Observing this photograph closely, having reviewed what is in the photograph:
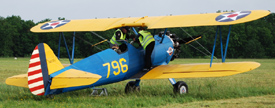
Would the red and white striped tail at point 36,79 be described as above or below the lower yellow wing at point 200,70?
above

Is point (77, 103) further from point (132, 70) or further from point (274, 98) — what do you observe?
point (274, 98)

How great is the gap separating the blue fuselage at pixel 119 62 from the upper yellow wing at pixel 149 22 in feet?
2.26

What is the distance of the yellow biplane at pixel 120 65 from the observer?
832cm

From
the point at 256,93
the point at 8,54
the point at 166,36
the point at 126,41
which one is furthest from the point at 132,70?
the point at 8,54

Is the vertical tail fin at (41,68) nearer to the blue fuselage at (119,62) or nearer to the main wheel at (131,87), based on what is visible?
the blue fuselage at (119,62)

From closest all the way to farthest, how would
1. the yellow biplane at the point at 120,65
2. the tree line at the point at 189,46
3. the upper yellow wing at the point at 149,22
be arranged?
the yellow biplane at the point at 120,65
the upper yellow wing at the point at 149,22
the tree line at the point at 189,46

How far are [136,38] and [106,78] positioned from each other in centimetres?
172

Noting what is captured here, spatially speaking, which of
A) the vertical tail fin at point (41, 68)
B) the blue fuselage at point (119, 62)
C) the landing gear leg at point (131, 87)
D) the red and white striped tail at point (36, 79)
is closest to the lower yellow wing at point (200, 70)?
the blue fuselage at point (119, 62)

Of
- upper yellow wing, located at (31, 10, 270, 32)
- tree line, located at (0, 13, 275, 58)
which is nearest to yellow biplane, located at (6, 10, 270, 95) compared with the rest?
upper yellow wing, located at (31, 10, 270, 32)

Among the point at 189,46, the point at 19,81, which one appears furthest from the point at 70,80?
the point at 189,46

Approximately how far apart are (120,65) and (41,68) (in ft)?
7.00

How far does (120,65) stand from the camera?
976 cm

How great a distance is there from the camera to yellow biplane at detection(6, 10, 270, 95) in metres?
8.32

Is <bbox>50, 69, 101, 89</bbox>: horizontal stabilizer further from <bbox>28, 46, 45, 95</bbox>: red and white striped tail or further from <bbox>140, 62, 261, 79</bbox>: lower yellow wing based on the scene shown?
<bbox>140, 62, 261, 79</bbox>: lower yellow wing
